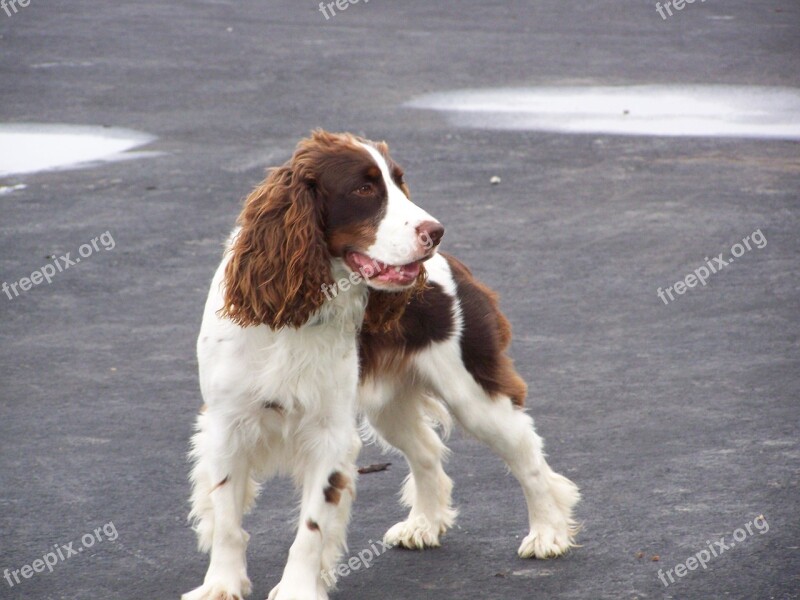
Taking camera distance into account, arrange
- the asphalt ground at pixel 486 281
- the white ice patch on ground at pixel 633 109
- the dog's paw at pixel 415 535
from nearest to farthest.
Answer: the asphalt ground at pixel 486 281, the dog's paw at pixel 415 535, the white ice patch on ground at pixel 633 109

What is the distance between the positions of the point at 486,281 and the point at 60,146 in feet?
18.2

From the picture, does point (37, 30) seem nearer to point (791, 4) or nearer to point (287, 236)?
point (791, 4)

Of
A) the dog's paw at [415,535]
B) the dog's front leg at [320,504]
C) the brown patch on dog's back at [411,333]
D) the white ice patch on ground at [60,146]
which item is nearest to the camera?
the dog's front leg at [320,504]

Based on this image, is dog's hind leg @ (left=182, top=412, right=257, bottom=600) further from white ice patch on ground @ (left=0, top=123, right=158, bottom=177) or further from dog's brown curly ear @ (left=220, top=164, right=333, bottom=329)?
white ice patch on ground @ (left=0, top=123, right=158, bottom=177)

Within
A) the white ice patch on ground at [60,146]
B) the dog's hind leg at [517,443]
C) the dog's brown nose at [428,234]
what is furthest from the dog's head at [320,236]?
the white ice patch on ground at [60,146]

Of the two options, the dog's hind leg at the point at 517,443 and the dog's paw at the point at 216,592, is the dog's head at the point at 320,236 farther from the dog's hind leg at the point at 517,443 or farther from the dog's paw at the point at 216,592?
the dog's paw at the point at 216,592

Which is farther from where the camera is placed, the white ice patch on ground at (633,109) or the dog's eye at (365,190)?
the white ice patch on ground at (633,109)

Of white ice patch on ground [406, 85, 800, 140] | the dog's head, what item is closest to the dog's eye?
the dog's head

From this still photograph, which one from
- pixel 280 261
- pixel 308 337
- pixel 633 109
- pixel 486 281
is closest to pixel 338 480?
pixel 308 337

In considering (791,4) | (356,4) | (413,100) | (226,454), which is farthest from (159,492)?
(791,4)

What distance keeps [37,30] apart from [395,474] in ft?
46.8

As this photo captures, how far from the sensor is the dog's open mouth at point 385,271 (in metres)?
4.33

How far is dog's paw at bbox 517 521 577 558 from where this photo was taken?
16.5 feet

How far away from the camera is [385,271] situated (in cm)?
433
